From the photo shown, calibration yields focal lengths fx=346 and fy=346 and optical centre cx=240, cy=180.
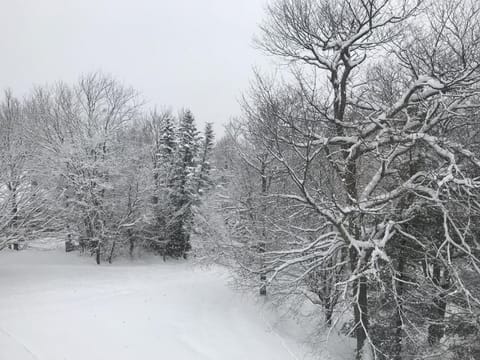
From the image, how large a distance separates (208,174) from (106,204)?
9.44 metres

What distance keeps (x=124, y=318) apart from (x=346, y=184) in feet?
25.4

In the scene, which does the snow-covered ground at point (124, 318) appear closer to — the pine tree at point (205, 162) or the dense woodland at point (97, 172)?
the dense woodland at point (97, 172)

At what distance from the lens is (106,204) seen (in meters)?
20.3

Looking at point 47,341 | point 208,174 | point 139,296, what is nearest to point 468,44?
point 47,341

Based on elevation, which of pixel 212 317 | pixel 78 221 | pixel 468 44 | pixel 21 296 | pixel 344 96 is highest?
pixel 468 44

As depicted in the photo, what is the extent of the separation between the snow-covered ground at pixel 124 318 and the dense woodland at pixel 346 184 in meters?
1.63

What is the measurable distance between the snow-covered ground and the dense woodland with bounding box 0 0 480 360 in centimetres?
163

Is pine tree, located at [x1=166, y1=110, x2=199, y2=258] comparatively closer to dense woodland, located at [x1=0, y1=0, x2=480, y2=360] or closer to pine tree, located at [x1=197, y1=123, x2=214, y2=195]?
pine tree, located at [x1=197, y1=123, x2=214, y2=195]

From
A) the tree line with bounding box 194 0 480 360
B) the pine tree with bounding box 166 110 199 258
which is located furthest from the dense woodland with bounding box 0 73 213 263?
the tree line with bounding box 194 0 480 360

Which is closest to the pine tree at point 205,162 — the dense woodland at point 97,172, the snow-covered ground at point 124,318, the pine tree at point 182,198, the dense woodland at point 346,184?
the dense woodland at point 97,172

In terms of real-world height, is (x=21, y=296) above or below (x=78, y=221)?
below

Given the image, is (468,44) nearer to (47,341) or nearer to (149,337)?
(149,337)

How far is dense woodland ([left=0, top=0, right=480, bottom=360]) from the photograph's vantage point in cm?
758

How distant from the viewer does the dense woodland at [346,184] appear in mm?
7582
